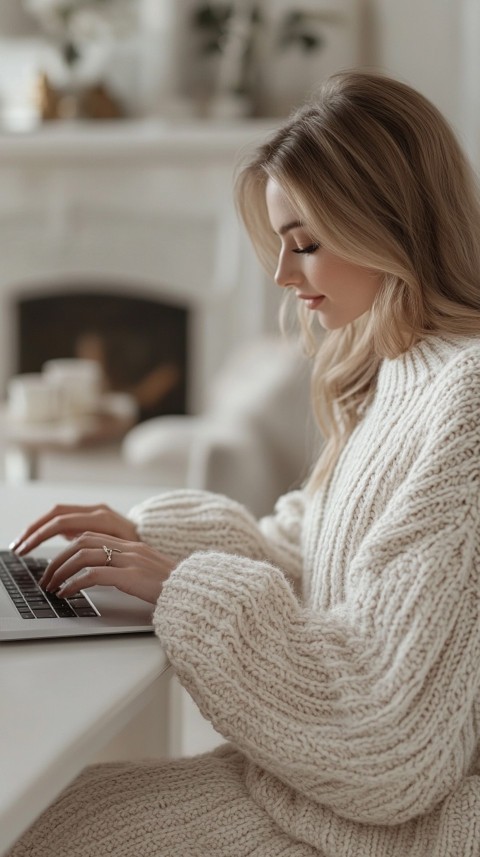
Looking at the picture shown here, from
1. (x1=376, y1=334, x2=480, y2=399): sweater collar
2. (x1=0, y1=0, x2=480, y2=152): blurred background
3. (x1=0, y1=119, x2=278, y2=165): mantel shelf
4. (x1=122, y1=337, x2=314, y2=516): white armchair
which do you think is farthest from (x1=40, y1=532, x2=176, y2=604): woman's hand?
(x1=0, y1=119, x2=278, y2=165): mantel shelf

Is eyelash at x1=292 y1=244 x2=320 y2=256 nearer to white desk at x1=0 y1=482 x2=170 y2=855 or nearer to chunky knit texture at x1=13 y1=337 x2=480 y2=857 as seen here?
chunky knit texture at x1=13 y1=337 x2=480 y2=857

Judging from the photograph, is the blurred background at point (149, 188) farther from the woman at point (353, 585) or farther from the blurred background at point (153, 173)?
the woman at point (353, 585)

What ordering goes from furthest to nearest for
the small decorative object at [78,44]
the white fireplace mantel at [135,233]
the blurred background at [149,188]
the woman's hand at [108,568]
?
the white fireplace mantel at [135,233] < the small decorative object at [78,44] < the blurred background at [149,188] < the woman's hand at [108,568]

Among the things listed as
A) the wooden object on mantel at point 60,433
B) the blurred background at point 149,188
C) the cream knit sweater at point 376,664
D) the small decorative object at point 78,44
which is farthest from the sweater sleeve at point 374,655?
the small decorative object at point 78,44

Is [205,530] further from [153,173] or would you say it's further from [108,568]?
[153,173]

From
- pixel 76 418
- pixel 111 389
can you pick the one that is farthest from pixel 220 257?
pixel 76 418

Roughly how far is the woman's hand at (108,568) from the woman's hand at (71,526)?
0.41 ft

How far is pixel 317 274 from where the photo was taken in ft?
3.47

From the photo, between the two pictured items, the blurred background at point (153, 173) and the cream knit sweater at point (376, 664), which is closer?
the cream knit sweater at point (376, 664)

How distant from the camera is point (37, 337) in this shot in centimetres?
430

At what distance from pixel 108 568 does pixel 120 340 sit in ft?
11.0

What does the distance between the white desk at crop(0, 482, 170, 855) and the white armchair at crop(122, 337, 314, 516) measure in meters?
1.31

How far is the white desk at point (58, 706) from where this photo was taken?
2.18 feet

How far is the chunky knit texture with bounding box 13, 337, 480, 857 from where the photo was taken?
83 cm
